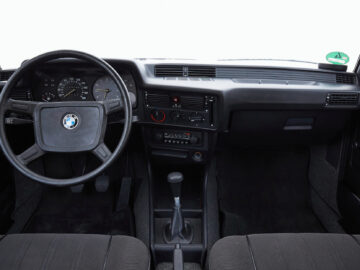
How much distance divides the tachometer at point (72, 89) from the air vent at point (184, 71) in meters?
0.42

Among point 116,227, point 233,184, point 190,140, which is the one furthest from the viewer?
point 233,184

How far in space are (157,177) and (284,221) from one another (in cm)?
99

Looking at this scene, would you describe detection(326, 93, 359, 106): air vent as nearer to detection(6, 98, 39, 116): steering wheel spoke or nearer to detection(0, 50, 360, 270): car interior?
detection(0, 50, 360, 270): car interior

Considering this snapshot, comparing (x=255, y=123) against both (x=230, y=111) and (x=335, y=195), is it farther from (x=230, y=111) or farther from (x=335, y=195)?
(x=335, y=195)

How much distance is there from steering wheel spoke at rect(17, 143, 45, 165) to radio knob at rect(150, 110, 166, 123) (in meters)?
0.63

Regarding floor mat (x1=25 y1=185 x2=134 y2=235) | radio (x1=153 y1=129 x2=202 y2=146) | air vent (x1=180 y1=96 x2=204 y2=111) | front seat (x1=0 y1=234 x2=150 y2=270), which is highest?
air vent (x1=180 y1=96 x2=204 y2=111)

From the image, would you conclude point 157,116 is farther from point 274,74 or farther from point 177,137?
point 274,74

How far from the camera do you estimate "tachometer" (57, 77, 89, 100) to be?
1511mm

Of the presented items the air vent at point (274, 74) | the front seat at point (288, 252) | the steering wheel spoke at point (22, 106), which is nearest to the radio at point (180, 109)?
the air vent at point (274, 74)

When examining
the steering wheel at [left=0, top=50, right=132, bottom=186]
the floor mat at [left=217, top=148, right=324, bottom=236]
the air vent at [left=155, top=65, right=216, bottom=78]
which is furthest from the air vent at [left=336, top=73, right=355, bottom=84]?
the steering wheel at [left=0, top=50, right=132, bottom=186]

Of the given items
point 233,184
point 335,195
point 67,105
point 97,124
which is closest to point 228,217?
point 233,184

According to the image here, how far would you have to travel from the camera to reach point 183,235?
1.79 metres

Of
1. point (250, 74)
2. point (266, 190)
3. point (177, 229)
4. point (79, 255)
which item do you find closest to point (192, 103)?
point (250, 74)

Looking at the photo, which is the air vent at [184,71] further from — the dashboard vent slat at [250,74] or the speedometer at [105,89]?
the speedometer at [105,89]
